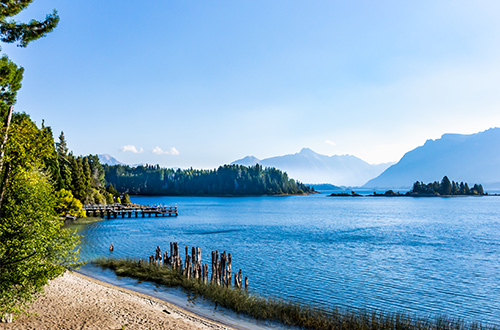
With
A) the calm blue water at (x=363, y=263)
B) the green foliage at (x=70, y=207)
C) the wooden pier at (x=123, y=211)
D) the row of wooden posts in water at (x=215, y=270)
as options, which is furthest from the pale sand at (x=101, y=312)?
the wooden pier at (x=123, y=211)

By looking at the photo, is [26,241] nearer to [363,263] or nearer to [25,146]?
[25,146]

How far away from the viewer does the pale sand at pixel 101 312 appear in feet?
52.1

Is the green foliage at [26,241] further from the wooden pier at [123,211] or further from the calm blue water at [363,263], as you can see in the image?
the wooden pier at [123,211]

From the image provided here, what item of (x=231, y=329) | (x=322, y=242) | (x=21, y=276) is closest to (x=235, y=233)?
(x=322, y=242)

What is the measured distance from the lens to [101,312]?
17.9 meters

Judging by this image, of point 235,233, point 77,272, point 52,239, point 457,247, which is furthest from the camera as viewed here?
point 235,233

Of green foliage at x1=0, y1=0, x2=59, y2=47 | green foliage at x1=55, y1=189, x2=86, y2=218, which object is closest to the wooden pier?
green foliage at x1=55, y1=189, x2=86, y2=218

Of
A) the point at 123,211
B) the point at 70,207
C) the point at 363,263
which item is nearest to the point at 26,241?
the point at 363,263

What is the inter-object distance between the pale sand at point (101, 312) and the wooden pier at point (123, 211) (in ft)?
208

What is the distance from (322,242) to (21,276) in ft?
135

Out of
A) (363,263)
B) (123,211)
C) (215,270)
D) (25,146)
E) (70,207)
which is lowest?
(363,263)

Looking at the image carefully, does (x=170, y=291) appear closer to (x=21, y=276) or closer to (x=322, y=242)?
(x=21, y=276)

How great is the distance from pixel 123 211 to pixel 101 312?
74.4 meters

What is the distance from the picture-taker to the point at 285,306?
2000 cm
